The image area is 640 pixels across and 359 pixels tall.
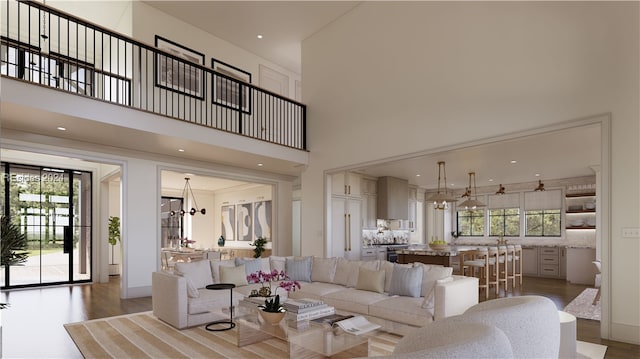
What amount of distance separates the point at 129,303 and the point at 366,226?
18.1ft

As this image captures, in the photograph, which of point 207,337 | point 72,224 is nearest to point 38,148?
point 72,224

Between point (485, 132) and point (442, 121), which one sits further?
point (442, 121)

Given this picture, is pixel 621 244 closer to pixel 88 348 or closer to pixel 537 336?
pixel 537 336

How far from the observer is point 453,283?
4.23 meters

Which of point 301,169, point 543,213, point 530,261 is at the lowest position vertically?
point 530,261

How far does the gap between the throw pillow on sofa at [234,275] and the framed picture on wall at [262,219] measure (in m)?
5.71

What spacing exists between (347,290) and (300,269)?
1.12m

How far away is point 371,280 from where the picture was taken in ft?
16.9

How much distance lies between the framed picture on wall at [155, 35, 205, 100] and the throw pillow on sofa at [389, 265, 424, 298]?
15.5 feet

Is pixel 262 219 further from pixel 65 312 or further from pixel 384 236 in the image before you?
pixel 65 312

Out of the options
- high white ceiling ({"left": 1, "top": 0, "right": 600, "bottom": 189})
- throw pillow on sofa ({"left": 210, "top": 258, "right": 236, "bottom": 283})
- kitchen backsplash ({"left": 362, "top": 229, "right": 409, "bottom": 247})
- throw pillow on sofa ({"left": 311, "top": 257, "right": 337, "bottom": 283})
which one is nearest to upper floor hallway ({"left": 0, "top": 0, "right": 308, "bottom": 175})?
high white ceiling ({"left": 1, "top": 0, "right": 600, "bottom": 189})

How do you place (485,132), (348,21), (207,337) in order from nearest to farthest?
1. (207,337)
2. (485,132)
3. (348,21)

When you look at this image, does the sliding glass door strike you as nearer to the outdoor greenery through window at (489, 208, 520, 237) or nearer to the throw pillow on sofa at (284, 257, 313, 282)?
the throw pillow on sofa at (284, 257, 313, 282)

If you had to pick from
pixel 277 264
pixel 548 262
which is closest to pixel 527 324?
pixel 277 264
